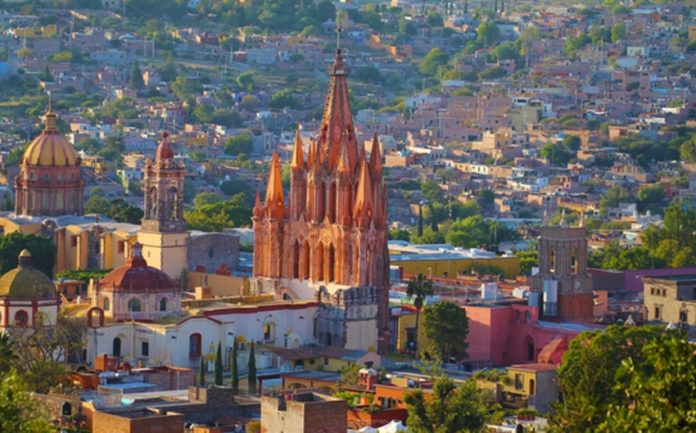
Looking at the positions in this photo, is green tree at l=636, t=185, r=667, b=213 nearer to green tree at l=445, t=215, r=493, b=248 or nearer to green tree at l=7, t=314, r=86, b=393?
green tree at l=445, t=215, r=493, b=248

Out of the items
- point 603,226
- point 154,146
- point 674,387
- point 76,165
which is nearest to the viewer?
point 674,387

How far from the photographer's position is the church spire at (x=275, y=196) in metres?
83.8

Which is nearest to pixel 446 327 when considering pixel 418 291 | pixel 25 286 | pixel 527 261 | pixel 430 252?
pixel 418 291

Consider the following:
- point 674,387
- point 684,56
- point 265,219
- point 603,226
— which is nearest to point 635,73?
point 684,56

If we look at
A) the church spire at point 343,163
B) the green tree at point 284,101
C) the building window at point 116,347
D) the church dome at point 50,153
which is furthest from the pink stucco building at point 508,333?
the green tree at point 284,101

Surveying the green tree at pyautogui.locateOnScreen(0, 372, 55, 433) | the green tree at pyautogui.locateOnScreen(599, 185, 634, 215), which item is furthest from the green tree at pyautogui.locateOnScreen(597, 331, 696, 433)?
the green tree at pyautogui.locateOnScreen(599, 185, 634, 215)

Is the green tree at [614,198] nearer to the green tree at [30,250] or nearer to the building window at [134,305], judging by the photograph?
the green tree at [30,250]

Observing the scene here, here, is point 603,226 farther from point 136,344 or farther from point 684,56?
point 684,56

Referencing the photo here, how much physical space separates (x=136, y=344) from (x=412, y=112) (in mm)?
97833

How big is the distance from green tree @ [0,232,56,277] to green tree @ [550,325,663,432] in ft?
68.1

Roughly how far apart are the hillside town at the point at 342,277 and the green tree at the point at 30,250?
0.08 m

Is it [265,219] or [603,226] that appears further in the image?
[603,226]

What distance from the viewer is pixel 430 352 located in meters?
80.6

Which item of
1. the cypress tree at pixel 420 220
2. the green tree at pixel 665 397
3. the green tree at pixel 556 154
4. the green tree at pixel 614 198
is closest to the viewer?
the green tree at pixel 665 397
